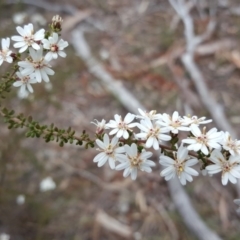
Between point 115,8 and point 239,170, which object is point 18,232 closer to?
point 239,170

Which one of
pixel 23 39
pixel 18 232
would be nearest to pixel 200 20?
pixel 18 232

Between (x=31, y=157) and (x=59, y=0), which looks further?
(x=59, y=0)

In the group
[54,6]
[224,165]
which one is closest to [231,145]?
[224,165]

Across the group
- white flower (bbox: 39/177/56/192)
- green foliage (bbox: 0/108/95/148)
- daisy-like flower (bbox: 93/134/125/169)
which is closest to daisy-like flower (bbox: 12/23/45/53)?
green foliage (bbox: 0/108/95/148)

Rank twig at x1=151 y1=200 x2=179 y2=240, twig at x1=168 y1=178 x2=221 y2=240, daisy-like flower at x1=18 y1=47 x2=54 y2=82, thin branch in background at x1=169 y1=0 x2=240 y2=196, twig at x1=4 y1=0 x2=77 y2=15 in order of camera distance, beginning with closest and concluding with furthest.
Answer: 1. daisy-like flower at x1=18 y1=47 x2=54 y2=82
2. twig at x1=168 y1=178 x2=221 y2=240
3. twig at x1=151 y1=200 x2=179 y2=240
4. thin branch in background at x1=169 y1=0 x2=240 y2=196
5. twig at x1=4 y1=0 x2=77 y2=15

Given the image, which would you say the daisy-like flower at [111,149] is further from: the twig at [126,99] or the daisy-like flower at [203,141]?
the twig at [126,99]

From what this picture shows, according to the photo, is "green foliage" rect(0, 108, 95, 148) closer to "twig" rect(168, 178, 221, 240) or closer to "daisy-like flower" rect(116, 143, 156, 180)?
"daisy-like flower" rect(116, 143, 156, 180)
